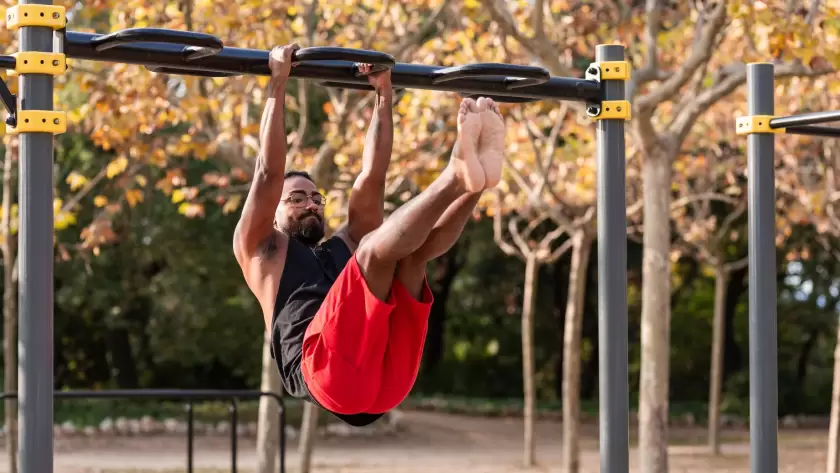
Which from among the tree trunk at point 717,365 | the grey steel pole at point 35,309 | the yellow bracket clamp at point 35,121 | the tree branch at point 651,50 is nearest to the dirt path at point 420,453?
the tree trunk at point 717,365

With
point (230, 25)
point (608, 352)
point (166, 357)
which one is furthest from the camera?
point (166, 357)

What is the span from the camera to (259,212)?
4.50 m

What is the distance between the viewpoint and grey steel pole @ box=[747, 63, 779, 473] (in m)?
5.77

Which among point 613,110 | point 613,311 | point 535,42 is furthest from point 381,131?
point 535,42

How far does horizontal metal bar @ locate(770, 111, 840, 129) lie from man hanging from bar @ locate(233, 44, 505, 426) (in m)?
1.86

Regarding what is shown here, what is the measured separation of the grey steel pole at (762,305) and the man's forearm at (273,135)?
2378mm

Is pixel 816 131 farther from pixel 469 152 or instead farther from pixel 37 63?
pixel 37 63

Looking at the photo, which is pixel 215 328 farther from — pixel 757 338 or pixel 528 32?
pixel 757 338

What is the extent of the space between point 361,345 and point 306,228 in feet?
2.74

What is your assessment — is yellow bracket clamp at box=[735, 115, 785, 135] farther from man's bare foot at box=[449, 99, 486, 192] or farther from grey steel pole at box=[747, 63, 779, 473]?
man's bare foot at box=[449, 99, 486, 192]

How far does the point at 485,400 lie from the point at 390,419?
4999mm

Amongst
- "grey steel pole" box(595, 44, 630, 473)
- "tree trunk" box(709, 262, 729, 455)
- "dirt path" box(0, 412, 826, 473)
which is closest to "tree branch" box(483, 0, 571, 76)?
"grey steel pole" box(595, 44, 630, 473)

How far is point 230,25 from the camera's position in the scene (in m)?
9.57

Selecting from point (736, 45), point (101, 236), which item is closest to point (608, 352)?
point (101, 236)
